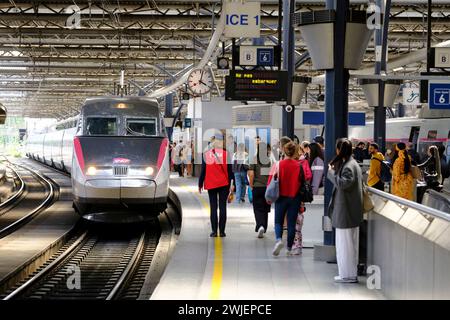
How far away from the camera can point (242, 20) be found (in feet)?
66.2

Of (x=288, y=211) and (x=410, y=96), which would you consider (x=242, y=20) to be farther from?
(x=410, y=96)

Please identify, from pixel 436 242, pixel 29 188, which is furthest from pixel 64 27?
pixel 436 242

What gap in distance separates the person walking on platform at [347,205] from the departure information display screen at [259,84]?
1038cm

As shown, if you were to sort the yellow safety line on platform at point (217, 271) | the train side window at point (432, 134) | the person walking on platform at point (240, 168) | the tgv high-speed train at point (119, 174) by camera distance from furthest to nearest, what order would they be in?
the train side window at point (432, 134), the person walking on platform at point (240, 168), the tgv high-speed train at point (119, 174), the yellow safety line on platform at point (217, 271)

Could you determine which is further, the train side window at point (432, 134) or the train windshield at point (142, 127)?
the train side window at point (432, 134)

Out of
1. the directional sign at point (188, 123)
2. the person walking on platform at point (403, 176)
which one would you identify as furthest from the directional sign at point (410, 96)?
the person walking on platform at point (403, 176)

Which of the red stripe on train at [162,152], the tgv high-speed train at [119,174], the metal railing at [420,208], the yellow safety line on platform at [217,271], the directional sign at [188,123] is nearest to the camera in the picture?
the metal railing at [420,208]

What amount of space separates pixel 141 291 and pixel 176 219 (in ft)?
33.7

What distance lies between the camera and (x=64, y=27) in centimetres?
3180

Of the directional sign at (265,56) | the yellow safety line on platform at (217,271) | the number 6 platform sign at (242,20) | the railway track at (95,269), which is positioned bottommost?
the railway track at (95,269)

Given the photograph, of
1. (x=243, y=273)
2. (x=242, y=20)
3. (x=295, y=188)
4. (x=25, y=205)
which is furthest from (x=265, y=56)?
(x=243, y=273)

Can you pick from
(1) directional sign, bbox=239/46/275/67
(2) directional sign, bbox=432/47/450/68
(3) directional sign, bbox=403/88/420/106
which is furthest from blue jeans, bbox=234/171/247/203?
(3) directional sign, bbox=403/88/420/106

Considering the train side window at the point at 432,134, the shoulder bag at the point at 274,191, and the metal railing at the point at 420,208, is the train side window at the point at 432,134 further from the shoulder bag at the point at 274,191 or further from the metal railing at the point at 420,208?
the metal railing at the point at 420,208

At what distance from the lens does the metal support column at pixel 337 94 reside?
11609 millimetres
